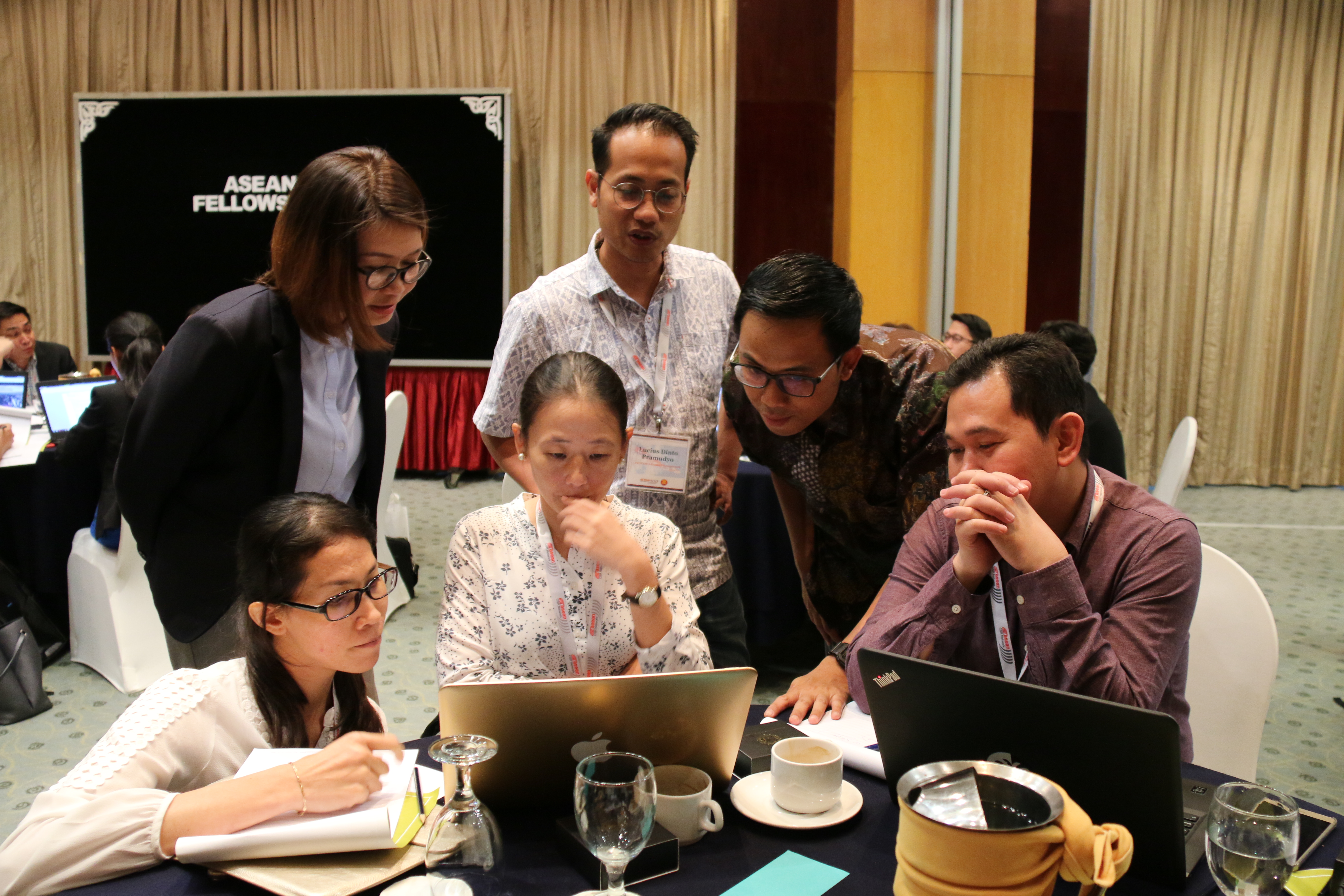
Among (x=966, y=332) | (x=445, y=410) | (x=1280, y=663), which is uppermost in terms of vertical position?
(x=966, y=332)

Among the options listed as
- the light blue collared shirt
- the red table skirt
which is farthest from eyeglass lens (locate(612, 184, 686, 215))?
the red table skirt

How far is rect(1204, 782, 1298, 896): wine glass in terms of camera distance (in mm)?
927

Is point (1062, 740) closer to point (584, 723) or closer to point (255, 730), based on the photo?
point (584, 723)

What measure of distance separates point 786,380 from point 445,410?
19.3ft

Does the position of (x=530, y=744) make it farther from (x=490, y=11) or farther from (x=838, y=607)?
(x=490, y=11)

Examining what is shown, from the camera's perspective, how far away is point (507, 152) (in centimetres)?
695

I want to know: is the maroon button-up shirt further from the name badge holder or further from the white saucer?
the name badge holder

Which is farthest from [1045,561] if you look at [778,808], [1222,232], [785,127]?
[1222,232]

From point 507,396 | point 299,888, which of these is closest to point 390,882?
point 299,888

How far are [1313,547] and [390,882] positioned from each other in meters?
5.93

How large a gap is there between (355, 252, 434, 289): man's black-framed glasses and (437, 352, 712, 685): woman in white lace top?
272mm

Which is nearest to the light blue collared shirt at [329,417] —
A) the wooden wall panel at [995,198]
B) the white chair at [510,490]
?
the white chair at [510,490]

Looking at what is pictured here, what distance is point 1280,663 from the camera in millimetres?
3861

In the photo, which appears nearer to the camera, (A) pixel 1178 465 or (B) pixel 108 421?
(A) pixel 1178 465
